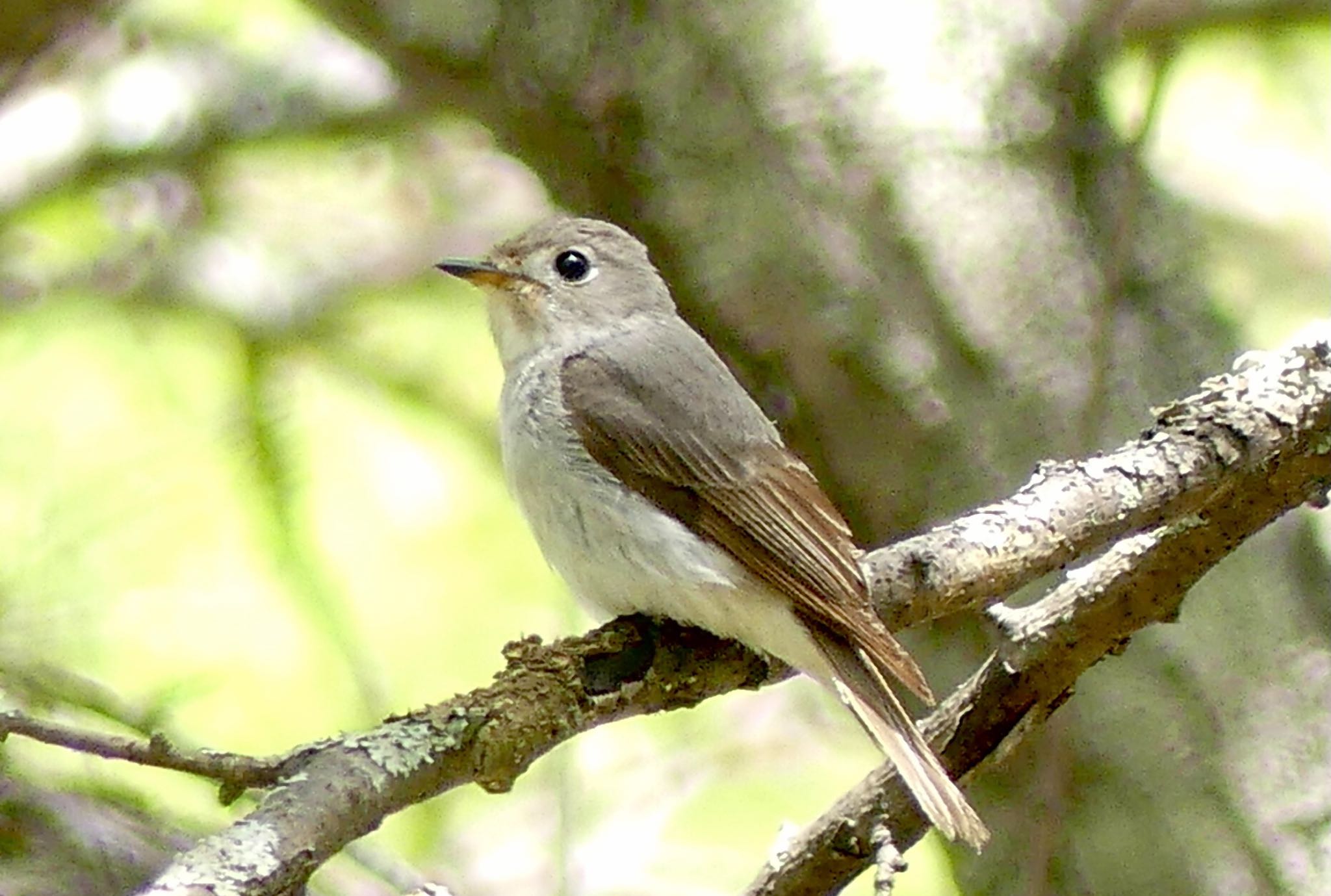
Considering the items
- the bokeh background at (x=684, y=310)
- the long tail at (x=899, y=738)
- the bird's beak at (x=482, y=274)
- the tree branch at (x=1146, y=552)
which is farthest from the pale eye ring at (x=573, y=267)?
the tree branch at (x=1146, y=552)

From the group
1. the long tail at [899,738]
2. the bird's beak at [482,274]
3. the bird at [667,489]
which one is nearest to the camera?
the long tail at [899,738]

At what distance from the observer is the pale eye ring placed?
404 cm

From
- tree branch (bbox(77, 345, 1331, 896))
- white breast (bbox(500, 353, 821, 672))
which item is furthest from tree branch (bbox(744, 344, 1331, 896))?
white breast (bbox(500, 353, 821, 672))

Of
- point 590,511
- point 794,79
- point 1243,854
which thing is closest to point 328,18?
point 794,79

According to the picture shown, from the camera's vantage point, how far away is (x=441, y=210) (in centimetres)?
616

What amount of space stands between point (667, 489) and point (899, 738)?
86 cm

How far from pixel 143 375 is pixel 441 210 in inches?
49.2

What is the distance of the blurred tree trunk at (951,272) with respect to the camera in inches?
141

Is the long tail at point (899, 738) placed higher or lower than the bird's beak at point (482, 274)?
lower

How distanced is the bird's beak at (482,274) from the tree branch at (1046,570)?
1.33 metres

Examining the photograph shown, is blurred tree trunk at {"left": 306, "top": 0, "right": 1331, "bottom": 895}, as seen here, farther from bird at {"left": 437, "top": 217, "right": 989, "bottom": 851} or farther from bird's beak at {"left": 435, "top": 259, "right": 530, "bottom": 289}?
bird's beak at {"left": 435, "top": 259, "right": 530, "bottom": 289}

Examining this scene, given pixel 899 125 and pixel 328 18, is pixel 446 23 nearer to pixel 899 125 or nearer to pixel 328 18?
pixel 328 18

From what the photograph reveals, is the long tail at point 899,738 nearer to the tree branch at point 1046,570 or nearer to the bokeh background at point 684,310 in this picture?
the tree branch at point 1046,570

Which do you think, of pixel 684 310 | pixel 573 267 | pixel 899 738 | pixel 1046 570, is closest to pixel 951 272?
pixel 684 310
